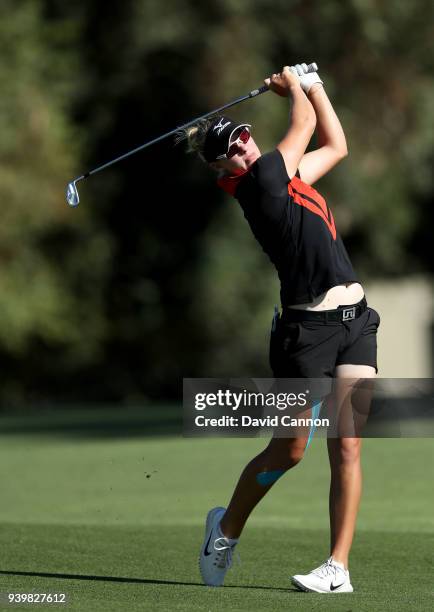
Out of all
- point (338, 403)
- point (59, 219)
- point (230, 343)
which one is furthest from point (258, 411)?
point (230, 343)

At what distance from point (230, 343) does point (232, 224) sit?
296 cm

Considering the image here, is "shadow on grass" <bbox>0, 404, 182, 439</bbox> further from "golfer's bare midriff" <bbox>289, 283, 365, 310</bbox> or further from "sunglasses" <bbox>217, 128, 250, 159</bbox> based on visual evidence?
"sunglasses" <bbox>217, 128, 250, 159</bbox>

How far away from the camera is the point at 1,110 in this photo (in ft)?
85.1

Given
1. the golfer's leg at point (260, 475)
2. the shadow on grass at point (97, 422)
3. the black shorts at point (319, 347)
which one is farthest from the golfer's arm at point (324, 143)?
the shadow on grass at point (97, 422)

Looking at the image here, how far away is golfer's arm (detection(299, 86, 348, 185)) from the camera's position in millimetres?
6453

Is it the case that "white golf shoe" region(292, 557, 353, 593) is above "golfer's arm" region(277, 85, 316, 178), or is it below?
below

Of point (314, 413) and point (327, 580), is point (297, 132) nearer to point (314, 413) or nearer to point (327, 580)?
point (314, 413)

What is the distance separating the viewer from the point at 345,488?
6.11 metres

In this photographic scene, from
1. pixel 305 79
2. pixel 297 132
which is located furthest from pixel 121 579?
pixel 305 79

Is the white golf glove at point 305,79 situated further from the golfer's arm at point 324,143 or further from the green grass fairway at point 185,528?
the green grass fairway at point 185,528

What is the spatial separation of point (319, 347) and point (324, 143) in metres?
1.06

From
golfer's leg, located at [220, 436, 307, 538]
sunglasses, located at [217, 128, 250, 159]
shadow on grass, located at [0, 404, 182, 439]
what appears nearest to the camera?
sunglasses, located at [217, 128, 250, 159]

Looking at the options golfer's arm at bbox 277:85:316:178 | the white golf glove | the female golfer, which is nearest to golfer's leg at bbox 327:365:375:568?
the female golfer

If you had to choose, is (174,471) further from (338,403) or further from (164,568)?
(338,403)
